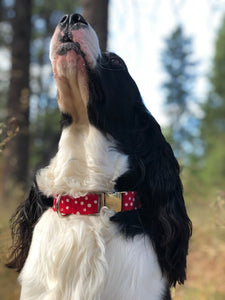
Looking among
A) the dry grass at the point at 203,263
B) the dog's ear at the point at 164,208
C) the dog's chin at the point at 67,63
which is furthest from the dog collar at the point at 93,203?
the dry grass at the point at 203,263

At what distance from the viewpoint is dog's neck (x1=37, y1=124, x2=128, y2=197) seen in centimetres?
218

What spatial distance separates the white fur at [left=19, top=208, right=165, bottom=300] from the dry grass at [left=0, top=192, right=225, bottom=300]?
123cm

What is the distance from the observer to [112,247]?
6.87 feet

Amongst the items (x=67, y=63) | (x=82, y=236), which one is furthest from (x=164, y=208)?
(x=67, y=63)

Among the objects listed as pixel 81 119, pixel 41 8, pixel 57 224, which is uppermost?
pixel 41 8

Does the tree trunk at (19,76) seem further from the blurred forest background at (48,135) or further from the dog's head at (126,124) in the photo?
the dog's head at (126,124)

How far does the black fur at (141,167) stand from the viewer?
2219mm

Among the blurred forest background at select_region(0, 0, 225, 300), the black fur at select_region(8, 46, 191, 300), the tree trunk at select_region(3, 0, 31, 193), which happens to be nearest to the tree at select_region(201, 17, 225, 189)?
the blurred forest background at select_region(0, 0, 225, 300)

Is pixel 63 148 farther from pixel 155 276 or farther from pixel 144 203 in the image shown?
pixel 155 276

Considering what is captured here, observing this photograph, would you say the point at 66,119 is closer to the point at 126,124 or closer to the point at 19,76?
the point at 126,124

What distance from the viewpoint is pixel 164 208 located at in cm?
225

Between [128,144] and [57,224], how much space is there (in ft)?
A: 2.11

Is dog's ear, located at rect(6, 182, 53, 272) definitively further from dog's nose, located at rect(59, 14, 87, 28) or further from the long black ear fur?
dog's nose, located at rect(59, 14, 87, 28)

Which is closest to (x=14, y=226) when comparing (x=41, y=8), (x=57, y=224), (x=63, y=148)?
(x=57, y=224)
